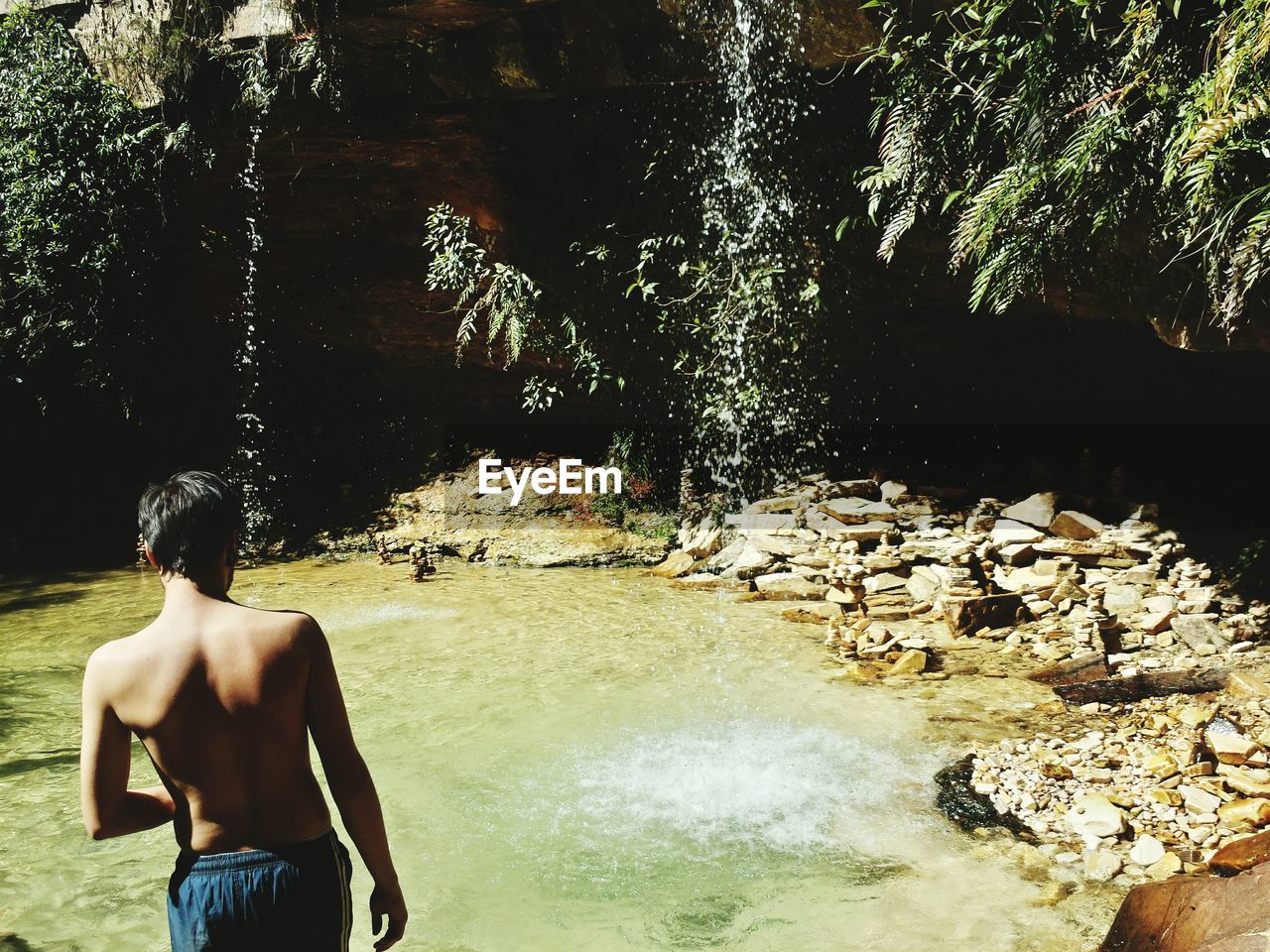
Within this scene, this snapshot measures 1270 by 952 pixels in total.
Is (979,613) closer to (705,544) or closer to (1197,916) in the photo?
(705,544)

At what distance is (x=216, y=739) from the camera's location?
1697mm

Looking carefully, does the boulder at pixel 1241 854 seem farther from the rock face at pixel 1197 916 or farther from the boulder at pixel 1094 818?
the rock face at pixel 1197 916

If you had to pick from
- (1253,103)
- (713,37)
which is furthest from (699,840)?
(713,37)

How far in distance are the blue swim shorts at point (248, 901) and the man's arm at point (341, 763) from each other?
106 millimetres

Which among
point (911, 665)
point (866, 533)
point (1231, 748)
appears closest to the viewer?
point (1231, 748)

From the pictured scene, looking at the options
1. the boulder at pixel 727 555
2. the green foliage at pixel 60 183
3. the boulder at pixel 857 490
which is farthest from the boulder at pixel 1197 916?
the green foliage at pixel 60 183

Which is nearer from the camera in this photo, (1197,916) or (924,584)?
(1197,916)

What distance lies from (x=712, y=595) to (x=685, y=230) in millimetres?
3882

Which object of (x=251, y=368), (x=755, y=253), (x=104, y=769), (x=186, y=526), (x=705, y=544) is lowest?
(x=705, y=544)

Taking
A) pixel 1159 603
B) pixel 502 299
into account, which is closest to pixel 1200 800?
pixel 1159 603

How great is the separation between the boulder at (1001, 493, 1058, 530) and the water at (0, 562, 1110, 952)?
2.59 m

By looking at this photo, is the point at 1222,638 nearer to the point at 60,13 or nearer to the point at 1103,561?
the point at 1103,561

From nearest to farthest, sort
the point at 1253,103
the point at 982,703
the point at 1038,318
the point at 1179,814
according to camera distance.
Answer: the point at 1179,814
the point at 1253,103
the point at 982,703
the point at 1038,318

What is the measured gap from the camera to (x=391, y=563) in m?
9.50
